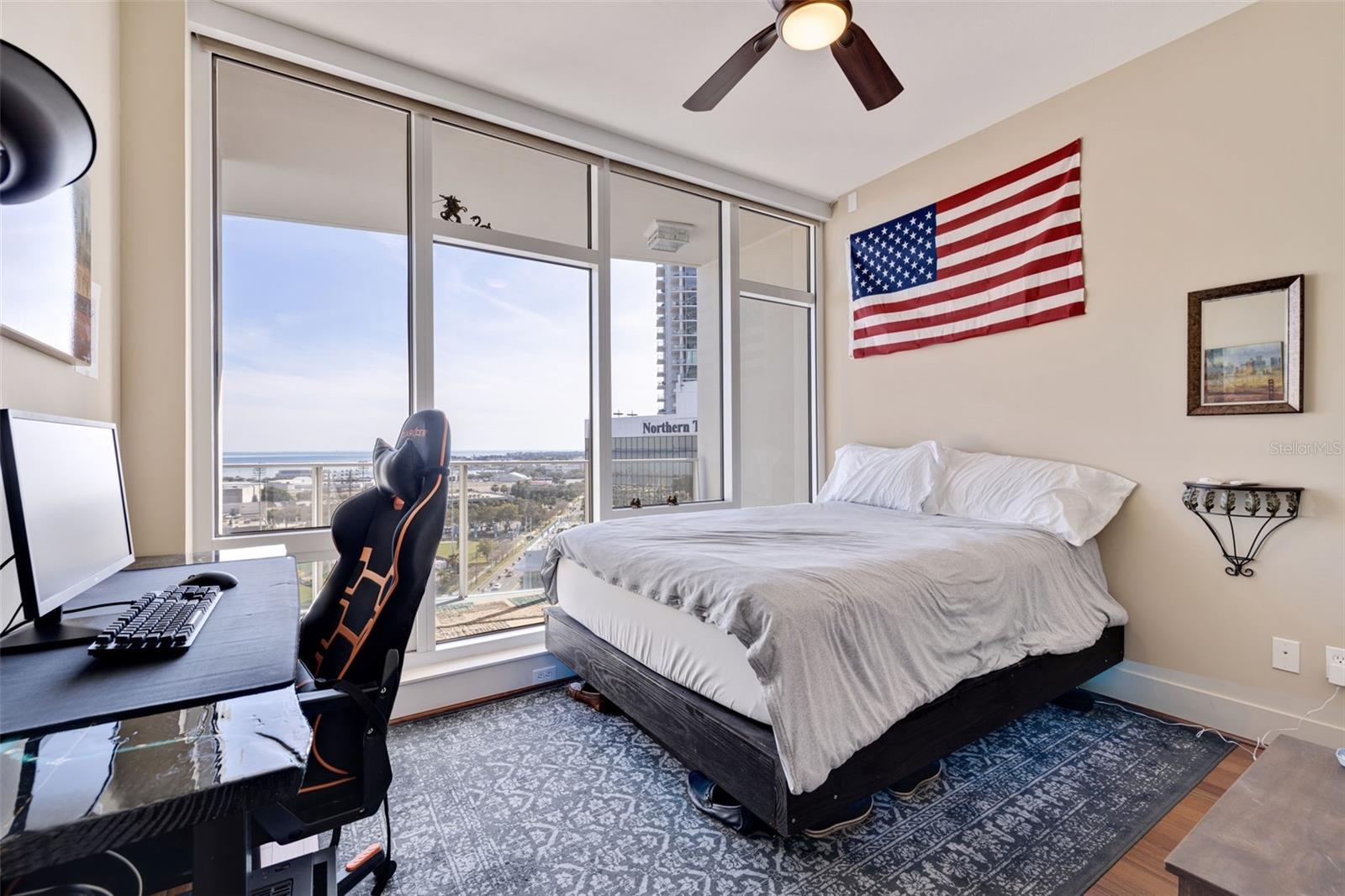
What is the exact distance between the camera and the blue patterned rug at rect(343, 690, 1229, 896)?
159cm

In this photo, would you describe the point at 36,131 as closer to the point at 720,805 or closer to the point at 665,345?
the point at 720,805

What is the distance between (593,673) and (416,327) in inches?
72.3

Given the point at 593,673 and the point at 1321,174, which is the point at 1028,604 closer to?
the point at 593,673

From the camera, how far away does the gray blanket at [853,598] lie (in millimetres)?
1512

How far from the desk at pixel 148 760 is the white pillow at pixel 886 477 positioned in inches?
116

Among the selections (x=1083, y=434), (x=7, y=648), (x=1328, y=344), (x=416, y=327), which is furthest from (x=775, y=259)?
(x=7, y=648)

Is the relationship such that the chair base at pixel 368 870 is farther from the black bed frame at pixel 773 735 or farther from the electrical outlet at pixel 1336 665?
the electrical outlet at pixel 1336 665

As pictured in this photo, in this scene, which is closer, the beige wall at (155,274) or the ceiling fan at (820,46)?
the ceiling fan at (820,46)

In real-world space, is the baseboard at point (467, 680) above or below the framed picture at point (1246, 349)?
below

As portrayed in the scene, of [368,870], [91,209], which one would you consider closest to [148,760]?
[368,870]

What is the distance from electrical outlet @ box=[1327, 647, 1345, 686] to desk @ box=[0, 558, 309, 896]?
332 cm

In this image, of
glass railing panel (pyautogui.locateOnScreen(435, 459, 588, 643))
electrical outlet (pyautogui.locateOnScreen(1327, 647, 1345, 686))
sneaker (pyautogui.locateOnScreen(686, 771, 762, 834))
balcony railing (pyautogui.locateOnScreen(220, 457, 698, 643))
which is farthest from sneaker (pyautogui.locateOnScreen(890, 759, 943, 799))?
glass railing panel (pyautogui.locateOnScreen(435, 459, 588, 643))

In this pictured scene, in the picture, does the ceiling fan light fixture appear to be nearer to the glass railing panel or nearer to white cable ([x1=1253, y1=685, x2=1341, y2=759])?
the glass railing panel

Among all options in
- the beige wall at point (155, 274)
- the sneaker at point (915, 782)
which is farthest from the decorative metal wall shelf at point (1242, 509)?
the beige wall at point (155, 274)
